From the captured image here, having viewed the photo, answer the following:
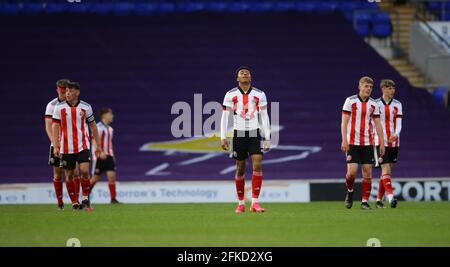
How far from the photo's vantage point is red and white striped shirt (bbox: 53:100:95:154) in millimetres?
14992

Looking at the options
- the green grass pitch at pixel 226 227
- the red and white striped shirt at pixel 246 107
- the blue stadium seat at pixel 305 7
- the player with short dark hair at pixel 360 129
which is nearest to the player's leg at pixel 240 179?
the green grass pitch at pixel 226 227

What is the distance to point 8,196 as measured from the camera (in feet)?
70.7

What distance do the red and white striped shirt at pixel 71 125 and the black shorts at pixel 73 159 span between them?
0.06 m

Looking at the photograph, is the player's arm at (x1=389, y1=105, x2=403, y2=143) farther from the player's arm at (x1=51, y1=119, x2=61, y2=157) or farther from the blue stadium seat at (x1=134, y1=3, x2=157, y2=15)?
the blue stadium seat at (x1=134, y1=3, x2=157, y2=15)

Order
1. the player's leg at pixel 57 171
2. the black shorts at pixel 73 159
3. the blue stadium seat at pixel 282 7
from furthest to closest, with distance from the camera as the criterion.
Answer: the blue stadium seat at pixel 282 7 < the player's leg at pixel 57 171 < the black shorts at pixel 73 159

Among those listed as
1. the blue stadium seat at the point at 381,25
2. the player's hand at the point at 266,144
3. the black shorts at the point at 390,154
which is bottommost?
the black shorts at the point at 390,154

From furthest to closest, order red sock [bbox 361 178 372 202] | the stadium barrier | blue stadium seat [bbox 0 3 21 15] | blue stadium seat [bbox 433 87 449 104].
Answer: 1. blue stadium seat [bbox 0 3 21 15]
2. blue stadium seat [bbox 433 87 449 104]
3. the stadium barrier
4. red sock [bbox 361 178 372 202]

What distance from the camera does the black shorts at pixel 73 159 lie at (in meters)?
15.1

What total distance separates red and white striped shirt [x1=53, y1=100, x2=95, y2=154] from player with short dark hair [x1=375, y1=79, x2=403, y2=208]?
15.5 feet

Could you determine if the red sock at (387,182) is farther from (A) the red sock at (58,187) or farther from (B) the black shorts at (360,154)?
(A) the red sock at (58,187)

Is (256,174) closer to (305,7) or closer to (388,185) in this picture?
(388,185)

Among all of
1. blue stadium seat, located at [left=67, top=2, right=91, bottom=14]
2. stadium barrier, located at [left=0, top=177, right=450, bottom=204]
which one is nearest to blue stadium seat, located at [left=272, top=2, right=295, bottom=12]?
blue stadium seat, located at [left=67, top=2, right=91, bottom=14]

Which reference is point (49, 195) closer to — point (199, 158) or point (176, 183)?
point (176, 183)
